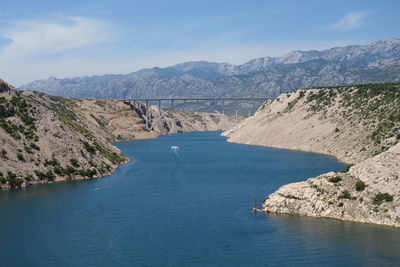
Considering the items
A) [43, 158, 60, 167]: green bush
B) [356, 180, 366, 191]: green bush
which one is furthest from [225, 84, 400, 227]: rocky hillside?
[43, 158, 60, 167]: green bush

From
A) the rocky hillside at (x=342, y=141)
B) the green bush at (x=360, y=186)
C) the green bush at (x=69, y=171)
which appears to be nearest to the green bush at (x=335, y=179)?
the rocky hillside at (x=342, y=141)

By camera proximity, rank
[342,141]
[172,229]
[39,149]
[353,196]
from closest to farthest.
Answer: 1. [172,229]
2. [353,196]
3. [39,149]
4. [342,141]

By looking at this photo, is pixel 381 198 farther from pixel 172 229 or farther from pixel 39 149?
pixel 39 149

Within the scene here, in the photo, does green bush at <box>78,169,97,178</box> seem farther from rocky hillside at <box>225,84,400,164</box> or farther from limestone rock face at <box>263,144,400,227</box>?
rocky hillside at <box>225,84,400,164</box>

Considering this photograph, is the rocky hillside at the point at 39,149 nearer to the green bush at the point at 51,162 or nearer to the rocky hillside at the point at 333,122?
the green bush at the point at 51,162

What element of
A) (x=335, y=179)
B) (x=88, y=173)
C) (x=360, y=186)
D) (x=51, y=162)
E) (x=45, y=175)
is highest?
(x=335, y=179)

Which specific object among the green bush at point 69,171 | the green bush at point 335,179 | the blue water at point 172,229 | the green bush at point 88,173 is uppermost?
the green bush at point 335,179

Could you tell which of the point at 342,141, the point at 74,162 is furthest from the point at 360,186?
the point at 342,141
